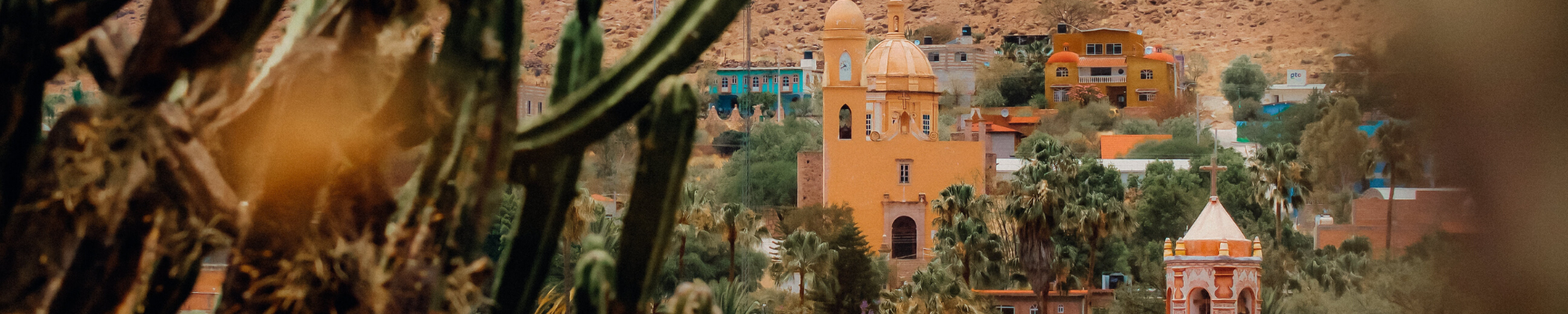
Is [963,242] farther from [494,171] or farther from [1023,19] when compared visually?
[1023,19]

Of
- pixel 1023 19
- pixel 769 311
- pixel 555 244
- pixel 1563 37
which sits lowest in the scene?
pixel 769 311

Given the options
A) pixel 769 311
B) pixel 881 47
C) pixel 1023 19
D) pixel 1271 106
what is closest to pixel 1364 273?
pixel 769 311

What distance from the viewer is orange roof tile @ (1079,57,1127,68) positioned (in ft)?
214

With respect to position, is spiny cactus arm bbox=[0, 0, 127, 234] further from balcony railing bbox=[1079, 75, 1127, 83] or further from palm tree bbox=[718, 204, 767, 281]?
balcony railing bbox=[1079, 75, 1127, 83]

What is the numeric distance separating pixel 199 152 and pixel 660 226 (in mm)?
937

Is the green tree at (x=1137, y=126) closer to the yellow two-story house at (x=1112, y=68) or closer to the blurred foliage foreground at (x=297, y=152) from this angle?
the yellow two-story house at (x=1112, y=68)

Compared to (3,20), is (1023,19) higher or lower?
higher

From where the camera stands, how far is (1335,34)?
13.8ft

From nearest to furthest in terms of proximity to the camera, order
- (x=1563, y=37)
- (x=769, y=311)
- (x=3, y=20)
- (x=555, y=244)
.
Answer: (x=1563, y=37) → (x=3, y=20) → (x=555, y=244) → (x=769, y=311)

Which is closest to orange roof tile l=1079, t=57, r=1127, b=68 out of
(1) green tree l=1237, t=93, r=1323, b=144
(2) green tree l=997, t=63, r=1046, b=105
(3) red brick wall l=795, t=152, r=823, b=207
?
(2) green tree l=997, t=63, r=1046, b=105

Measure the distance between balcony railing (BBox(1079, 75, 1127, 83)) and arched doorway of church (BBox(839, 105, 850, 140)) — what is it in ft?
61.1

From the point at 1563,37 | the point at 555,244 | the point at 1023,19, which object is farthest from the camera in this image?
the point at 1023,19

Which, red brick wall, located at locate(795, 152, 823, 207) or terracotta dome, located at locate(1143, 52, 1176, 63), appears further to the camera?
terracotta dome, located at locate(1143, 52, 1176, 63)

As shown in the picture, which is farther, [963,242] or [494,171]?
[963,242]
